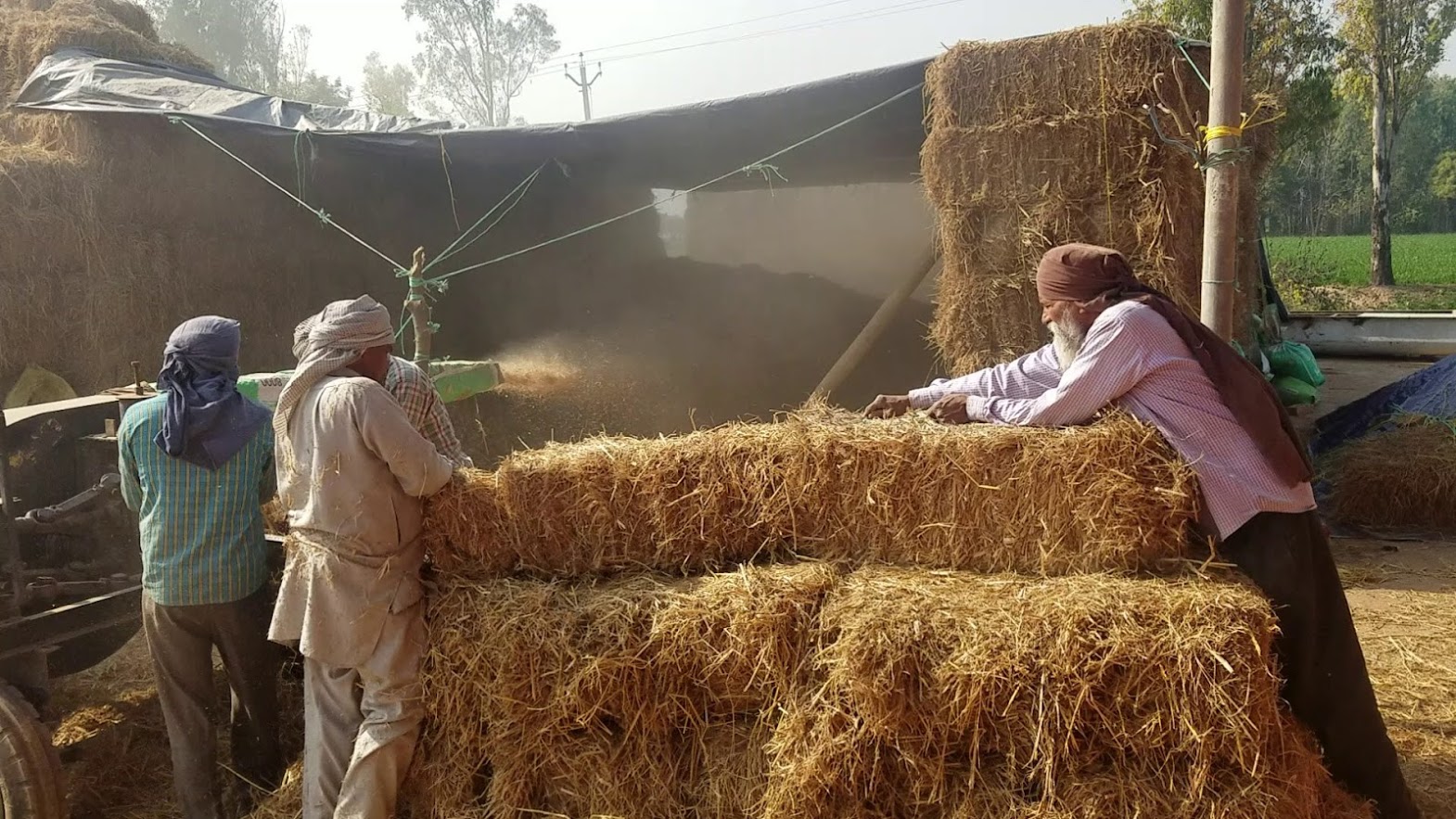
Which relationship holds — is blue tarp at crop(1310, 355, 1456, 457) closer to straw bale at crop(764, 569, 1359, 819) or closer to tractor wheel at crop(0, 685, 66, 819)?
straw bale at crop(764, 569, 1359, 819)

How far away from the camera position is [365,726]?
9.58 ft

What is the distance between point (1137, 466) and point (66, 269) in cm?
829

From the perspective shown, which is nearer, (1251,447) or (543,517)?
(1251,447)

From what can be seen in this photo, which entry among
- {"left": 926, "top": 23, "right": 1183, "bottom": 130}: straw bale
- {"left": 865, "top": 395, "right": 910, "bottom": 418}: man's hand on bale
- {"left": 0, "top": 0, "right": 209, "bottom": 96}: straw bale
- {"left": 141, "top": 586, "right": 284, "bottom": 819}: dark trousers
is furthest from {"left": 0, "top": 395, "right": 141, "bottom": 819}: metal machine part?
{"left": 0, "top": 0, "right": 209, "bottom": 96}: straw bale

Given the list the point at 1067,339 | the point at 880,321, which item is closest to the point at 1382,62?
the point at 880,321

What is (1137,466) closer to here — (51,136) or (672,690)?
(672,690)

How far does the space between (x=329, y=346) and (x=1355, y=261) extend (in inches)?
1424

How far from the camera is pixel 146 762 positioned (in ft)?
12.9

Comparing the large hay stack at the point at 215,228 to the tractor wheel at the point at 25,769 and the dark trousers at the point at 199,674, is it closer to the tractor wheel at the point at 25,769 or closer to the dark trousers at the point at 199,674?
the dark trousers at the point at 199,674

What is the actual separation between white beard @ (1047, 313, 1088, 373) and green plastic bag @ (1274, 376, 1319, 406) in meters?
6.25

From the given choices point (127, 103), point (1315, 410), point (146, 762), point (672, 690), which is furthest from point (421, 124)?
point (1315, 410)

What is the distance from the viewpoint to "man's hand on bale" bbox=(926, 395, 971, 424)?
10.0ft

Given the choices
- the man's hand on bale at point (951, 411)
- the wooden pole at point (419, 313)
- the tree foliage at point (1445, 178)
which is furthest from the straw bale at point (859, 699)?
the tree foliage at point (1445, 178)

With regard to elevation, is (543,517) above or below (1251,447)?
below
